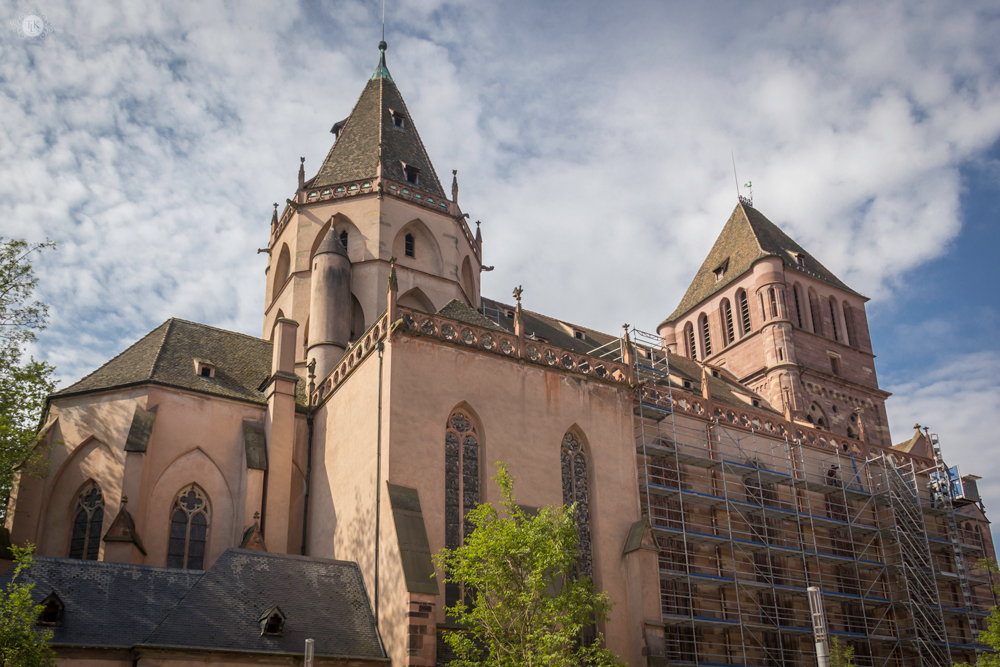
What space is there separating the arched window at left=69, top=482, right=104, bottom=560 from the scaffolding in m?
12.9

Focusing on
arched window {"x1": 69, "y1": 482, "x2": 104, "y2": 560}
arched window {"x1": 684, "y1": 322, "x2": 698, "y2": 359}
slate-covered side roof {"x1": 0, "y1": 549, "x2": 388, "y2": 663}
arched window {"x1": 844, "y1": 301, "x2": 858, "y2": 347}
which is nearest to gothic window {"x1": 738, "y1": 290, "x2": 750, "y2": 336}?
arched window {"x1": 684, "y1": 322, "x2": 698, "y2": 359}

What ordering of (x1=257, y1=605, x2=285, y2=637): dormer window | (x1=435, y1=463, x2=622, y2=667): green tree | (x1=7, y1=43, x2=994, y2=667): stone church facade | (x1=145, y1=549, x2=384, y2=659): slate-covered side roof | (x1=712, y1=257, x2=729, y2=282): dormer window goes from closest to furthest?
(x1=435, y1=463, x2=622, y2=667): green tree, (x1=145, y1=549, x2=384, y2=659): slate-covered side roof, (x1=257, y1=605, x2=285, y2=637): dormer window, (x1=7, y1=43, x2=994, y2=667): stone church facade, (x1=712, y1=257, x2=729, y2=282): dormer window

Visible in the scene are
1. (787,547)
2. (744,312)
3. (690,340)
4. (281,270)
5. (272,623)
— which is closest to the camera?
(272,623)

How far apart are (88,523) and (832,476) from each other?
21.7 metres

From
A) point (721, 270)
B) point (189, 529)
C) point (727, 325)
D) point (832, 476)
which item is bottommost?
point (189, 529)

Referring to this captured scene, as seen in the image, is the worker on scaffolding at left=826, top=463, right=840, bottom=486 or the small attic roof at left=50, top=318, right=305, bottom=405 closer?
the small attic roof at left=50, top=318, right=305, bottom=405

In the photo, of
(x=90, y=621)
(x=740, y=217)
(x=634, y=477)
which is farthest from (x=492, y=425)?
(x=740, y=217)

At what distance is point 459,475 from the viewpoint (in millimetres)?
19891

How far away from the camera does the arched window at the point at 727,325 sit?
41281 millimetres

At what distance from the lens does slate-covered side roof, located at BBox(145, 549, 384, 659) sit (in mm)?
16484

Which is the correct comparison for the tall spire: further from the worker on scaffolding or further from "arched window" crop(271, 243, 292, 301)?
the worker on scaffolding

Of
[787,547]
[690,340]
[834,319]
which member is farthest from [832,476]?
[690,340]

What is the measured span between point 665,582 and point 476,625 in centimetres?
829

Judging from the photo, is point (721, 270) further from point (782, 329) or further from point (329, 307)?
point (329, 307)
